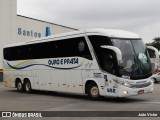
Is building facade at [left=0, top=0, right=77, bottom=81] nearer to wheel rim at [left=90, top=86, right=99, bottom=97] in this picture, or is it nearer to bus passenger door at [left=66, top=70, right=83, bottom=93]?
bus passenger door at [left=66, top=70, right=83, bottom=93]

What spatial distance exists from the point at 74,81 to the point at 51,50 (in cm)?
277

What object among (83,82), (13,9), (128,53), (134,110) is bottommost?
(134,110)

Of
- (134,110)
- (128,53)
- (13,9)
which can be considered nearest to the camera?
(134,110)

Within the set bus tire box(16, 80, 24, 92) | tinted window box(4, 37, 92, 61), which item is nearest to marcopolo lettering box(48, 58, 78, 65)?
tinted window box(4, 37, 92, 61)

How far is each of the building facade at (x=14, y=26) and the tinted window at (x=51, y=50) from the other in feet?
46.1

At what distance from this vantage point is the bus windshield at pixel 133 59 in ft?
54.2

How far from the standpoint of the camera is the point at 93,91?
58.6ft

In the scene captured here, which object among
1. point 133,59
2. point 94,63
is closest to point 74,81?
point 94,63

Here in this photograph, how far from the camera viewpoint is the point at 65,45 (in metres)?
19.6

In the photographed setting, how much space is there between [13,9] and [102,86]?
26.2 m

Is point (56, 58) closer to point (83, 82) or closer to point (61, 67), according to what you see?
point (61, 67)

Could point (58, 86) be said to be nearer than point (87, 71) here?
No

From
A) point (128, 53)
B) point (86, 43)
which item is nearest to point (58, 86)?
point (86, 43)

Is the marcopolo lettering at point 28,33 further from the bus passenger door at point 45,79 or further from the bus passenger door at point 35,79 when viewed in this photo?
the bus passenger door at point 45,79
